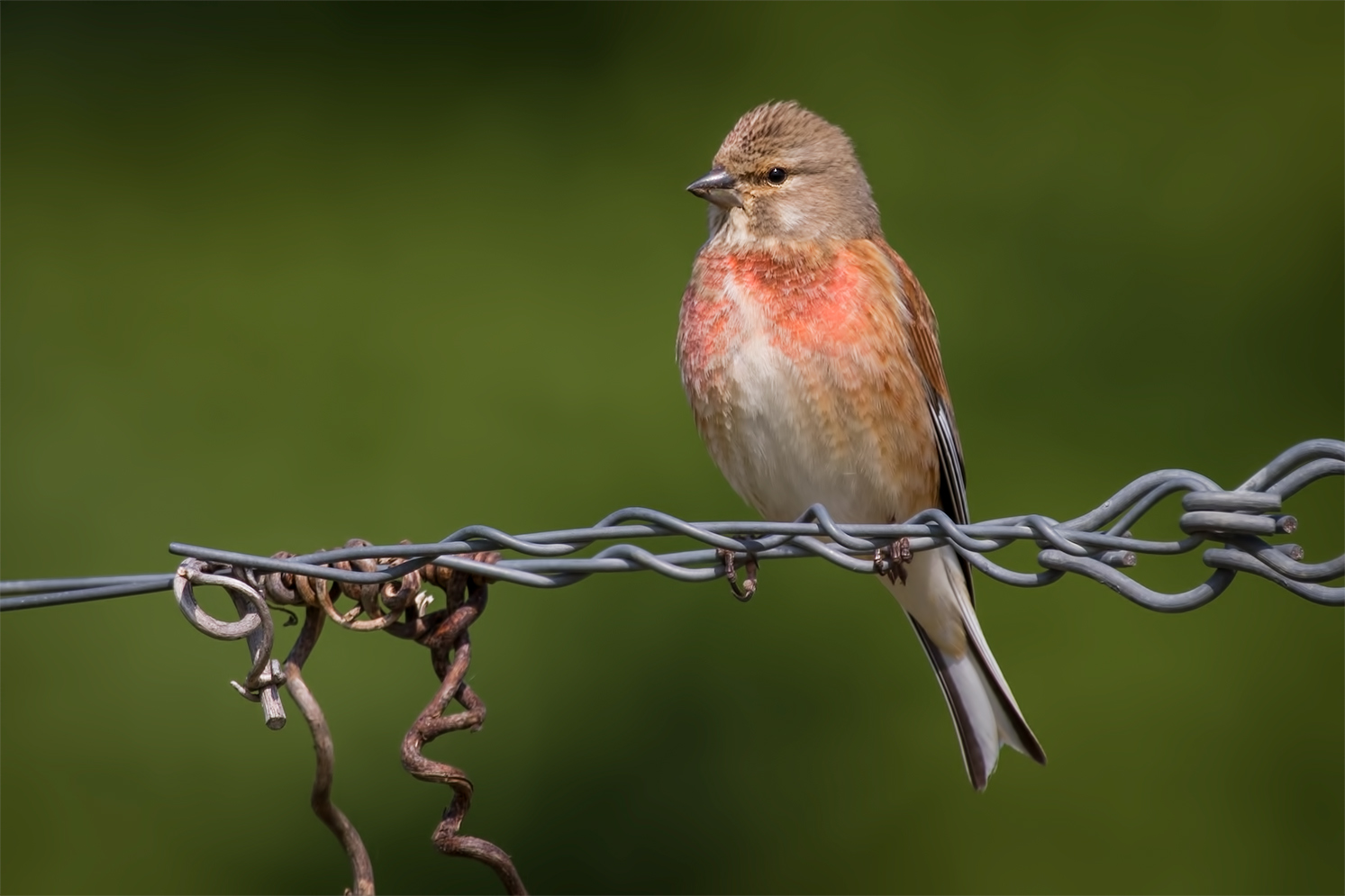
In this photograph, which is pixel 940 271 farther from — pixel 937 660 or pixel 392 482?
pixel 392 482

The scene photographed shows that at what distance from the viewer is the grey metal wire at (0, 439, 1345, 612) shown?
1.69 meters

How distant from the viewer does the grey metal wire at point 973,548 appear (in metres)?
1.69

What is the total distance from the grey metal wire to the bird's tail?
108 cm

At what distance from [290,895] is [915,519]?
2679 mm

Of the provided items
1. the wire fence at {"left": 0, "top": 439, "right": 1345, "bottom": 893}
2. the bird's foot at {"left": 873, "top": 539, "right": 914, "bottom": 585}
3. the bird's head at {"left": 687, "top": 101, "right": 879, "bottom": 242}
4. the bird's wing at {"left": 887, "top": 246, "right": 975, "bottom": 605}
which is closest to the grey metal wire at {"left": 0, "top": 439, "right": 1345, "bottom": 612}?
the wire fence at {"left": 0, "top": 439, "right": 1345, "bottom": 893}

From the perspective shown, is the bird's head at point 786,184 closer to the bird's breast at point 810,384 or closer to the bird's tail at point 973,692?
the bird's breast at point 810,384

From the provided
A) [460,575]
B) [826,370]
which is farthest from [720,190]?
[460,575]

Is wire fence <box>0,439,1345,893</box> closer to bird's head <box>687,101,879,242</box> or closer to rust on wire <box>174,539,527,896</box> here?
rust on wire <box>174,539,527,896</box>

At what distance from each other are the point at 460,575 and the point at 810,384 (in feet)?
3.65

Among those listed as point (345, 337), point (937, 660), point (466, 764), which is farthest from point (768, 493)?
point (345, 337)

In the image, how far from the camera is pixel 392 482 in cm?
418

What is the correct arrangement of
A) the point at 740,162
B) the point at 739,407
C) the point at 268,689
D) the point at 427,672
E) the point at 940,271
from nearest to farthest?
the point at 268,689 → the point at 739,407 → the point at 740,162 → the point at 427,672 → the point at 940,271

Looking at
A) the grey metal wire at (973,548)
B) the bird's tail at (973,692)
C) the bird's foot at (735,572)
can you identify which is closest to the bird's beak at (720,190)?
the bird's tail at (973,692)

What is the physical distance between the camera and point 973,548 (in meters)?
1.96
